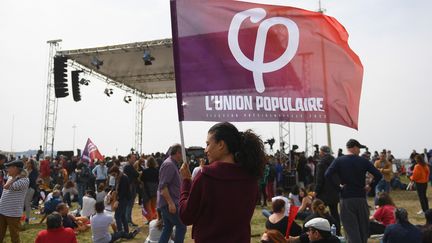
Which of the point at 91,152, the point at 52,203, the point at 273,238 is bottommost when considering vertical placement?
the point at 52,203

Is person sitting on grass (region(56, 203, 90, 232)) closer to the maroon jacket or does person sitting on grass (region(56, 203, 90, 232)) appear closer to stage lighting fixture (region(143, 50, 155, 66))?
the maroon jacket

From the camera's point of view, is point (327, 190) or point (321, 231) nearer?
point (321, 231)

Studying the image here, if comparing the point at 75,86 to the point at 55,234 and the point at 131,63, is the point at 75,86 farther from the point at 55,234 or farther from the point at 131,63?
the point at 55,234

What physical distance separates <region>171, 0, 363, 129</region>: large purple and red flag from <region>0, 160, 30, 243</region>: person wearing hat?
3.45 metres

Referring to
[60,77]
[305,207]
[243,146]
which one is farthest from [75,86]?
[243,146]

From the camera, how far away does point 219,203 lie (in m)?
2.38

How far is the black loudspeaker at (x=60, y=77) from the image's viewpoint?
764 inches

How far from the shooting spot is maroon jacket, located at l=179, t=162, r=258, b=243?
93.0 inches

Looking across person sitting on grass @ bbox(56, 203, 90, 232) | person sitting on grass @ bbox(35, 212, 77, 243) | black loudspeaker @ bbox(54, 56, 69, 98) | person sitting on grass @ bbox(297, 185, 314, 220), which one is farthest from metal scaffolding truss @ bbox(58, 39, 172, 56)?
person sitting on grass @ bbox(35, 212, 77, 243)

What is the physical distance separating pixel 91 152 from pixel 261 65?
14158 millimetres

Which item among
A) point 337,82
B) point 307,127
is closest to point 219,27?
point 337,82

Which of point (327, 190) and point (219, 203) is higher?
point (219, 203)

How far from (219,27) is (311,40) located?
161cm

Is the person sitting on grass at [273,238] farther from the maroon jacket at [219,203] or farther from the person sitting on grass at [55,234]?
the person sitting on grass at [55,234]
